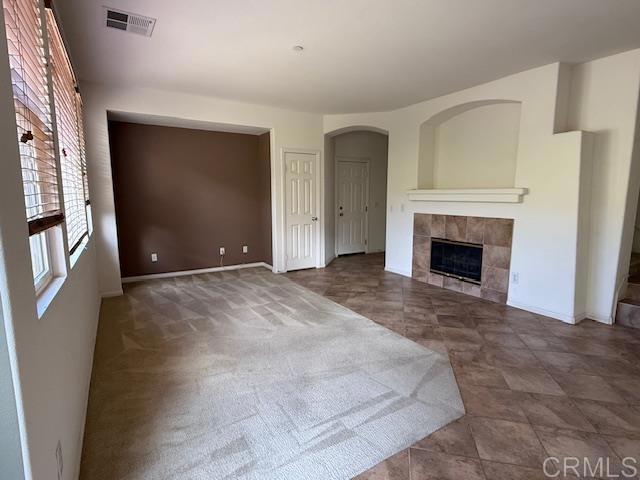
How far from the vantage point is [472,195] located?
169 inches

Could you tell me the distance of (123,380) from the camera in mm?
2434

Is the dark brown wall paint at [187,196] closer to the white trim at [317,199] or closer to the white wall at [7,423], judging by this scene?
the white trim at [317,199]

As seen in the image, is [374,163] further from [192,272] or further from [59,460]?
[59,460]

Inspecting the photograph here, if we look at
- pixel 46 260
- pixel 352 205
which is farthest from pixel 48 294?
pixel 352 205

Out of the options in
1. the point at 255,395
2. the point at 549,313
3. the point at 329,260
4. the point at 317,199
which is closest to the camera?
the point at 255,395

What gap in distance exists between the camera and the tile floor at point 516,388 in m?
1.72

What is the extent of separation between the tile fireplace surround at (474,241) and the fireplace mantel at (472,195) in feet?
0.82

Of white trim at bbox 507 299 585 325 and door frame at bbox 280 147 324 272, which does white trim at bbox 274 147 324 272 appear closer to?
door frame at bbox 280 147 324 272

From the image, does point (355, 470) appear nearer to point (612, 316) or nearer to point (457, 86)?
point (612, 316)

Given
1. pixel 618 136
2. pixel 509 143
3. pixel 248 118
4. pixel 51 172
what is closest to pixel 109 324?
pixel 51 172

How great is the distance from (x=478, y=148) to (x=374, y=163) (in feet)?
9.56

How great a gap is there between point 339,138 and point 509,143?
A: 10.9 feet

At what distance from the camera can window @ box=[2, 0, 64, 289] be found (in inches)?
52.0

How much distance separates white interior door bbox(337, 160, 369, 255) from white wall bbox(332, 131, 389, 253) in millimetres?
138
